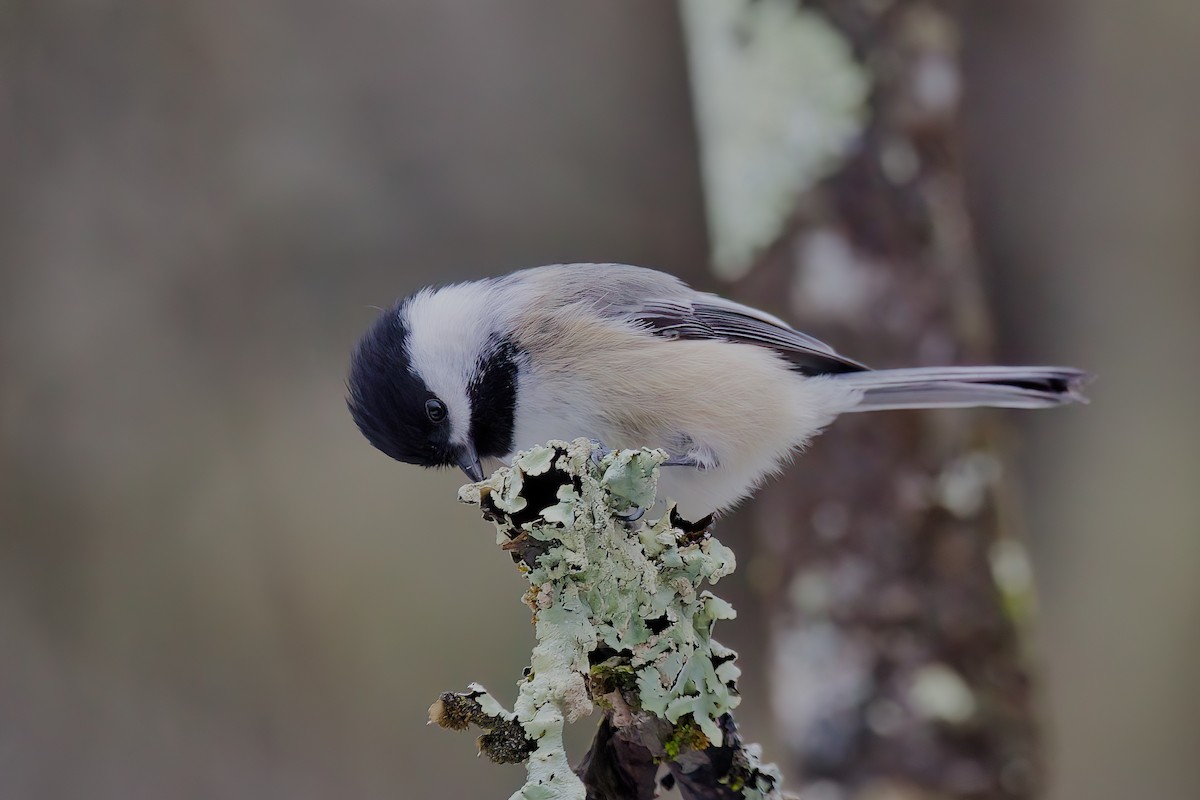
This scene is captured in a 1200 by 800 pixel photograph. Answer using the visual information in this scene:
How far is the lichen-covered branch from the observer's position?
108cm

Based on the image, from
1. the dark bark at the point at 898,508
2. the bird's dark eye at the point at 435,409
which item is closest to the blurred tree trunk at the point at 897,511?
the dark bark at the point at 898,508

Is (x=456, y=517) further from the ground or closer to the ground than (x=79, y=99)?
closer to the ground

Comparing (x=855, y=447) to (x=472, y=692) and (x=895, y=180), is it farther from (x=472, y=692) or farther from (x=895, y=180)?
(x=472, y=692)

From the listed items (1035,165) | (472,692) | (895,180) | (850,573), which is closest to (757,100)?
(895,180)

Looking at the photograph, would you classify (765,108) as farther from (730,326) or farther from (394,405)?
(394,405)

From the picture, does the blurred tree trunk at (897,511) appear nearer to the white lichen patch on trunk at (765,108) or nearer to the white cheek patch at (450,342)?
the white lichen patch on trunk at (765,108)

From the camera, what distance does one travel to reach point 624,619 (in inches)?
43.9

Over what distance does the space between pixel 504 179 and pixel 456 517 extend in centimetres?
126

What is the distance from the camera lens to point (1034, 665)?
2.27m

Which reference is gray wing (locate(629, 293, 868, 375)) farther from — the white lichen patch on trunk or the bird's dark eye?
the bird's dark eye

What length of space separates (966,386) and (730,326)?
530mm

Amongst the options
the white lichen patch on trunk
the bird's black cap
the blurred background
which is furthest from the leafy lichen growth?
the blurred background

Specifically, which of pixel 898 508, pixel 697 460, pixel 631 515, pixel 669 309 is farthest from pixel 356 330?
pixel 631 515

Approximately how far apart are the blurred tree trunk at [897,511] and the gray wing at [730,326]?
0.31ft
